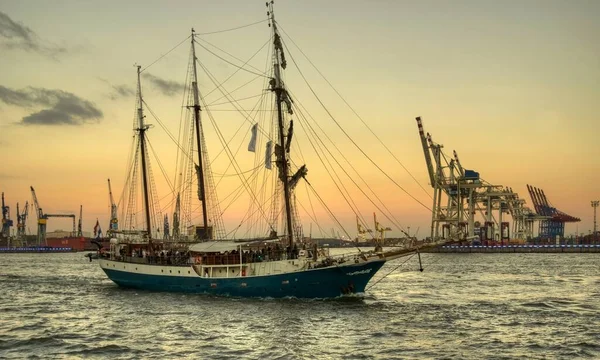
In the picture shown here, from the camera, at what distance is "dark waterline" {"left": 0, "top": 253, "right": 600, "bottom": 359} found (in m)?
29.7

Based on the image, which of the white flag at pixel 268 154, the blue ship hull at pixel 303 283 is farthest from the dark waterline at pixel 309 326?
the white flag at pixel 268 154

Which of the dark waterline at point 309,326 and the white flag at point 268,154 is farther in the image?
the white flag at point 268,154

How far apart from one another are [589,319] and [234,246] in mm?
24638

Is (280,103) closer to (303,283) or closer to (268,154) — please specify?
(268,154)

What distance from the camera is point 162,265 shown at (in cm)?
5325

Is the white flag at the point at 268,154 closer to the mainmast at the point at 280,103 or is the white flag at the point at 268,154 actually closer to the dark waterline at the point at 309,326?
the mainmast at the point at 280,103

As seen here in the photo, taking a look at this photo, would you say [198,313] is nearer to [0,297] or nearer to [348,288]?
[348,288]

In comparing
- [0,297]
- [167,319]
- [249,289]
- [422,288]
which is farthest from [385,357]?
[0,297]

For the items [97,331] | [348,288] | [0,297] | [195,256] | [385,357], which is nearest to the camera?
[385,357]

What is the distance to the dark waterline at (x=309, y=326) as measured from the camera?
2966 cm

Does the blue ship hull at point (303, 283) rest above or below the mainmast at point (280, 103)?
below

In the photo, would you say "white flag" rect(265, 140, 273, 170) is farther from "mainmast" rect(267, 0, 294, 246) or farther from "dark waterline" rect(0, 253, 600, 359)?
"dark waterline" rect(0, 253, 600, 359)

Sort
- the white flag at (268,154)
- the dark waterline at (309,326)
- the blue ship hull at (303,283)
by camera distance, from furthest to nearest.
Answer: the white flag at (268,154)
the blue ship hull at (303,283)
the dark waterline at (309,326)

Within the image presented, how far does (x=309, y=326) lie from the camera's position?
116ft
